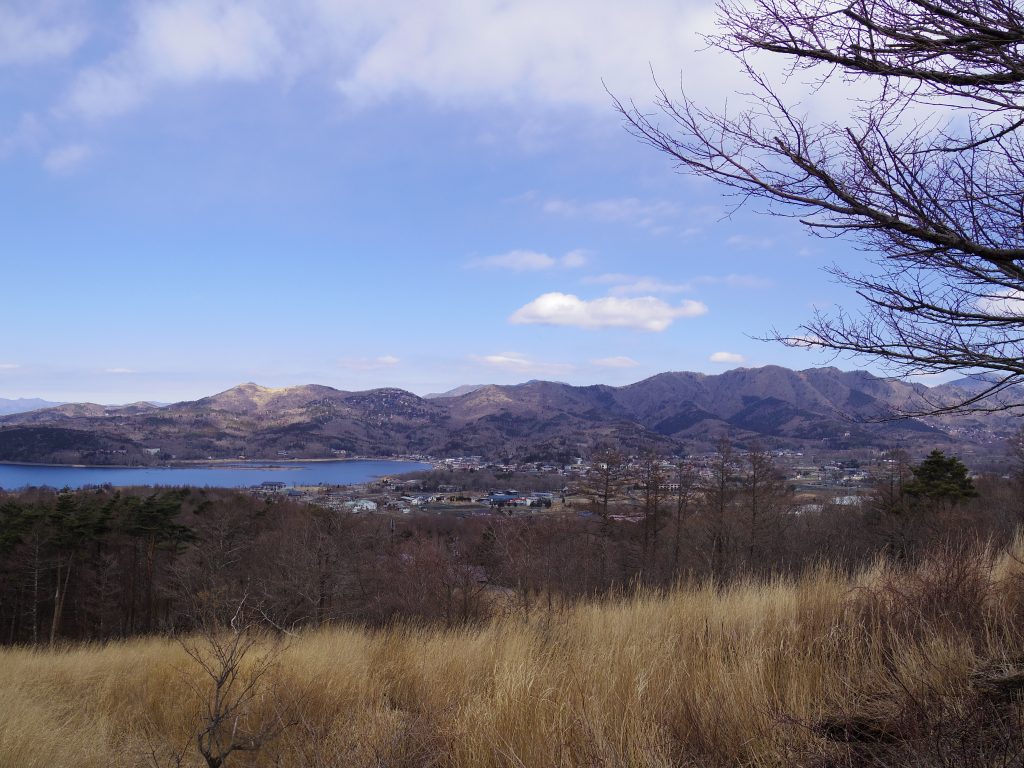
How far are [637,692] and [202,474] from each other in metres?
126

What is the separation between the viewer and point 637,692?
292 centimetres

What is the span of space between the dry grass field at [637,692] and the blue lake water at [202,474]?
87352mm

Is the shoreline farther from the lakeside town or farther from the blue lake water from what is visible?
the lakeside town

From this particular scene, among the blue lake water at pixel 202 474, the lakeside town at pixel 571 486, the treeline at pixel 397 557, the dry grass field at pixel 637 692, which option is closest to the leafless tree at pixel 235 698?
the dry grass field at pixel 637 692

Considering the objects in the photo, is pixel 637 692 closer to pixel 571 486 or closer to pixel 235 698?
pixel 235 698

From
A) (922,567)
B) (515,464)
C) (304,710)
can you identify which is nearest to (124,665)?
(304,710)

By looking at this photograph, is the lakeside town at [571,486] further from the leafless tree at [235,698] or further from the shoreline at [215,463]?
the shoreline at [215,463]

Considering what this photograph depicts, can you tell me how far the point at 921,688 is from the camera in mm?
2670

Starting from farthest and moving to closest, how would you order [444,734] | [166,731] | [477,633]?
[477,633] → [166,731] → [444,734]

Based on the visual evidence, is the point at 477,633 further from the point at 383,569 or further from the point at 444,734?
the point at 383,569

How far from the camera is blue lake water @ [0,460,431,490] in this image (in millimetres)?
92500

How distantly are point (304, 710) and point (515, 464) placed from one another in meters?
129

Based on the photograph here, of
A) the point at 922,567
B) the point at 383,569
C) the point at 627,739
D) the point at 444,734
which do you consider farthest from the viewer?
the point at 383,569

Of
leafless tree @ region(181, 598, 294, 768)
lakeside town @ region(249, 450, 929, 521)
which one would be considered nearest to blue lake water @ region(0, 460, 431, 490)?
→ lakeside town @ region(249, 450, 929, 521)
